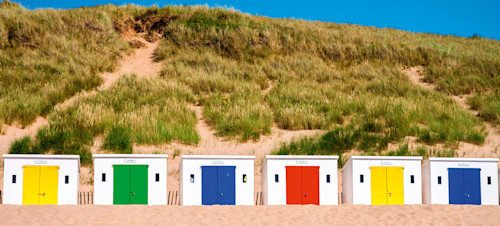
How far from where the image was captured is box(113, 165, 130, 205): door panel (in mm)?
16312

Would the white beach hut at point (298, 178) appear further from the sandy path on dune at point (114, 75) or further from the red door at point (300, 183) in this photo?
the sandy path on dune at point (114, 75)

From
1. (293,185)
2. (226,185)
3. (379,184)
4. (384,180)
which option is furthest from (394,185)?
(226,185)

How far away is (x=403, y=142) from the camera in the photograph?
24672mm

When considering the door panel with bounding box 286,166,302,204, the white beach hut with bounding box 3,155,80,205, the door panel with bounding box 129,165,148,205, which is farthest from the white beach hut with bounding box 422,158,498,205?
the white beach hut with bounding box 3,155,80,205

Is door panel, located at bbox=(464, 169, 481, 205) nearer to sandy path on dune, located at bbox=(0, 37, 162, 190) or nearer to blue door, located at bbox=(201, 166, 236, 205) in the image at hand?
blue door, located at bbox=(201, 166, 236, 205)

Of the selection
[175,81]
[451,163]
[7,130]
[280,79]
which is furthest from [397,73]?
[7,130]

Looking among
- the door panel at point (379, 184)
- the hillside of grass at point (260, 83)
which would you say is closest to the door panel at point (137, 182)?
the door panel at point (379, 184)

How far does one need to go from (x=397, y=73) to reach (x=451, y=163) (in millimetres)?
18776

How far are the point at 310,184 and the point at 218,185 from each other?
2.52m

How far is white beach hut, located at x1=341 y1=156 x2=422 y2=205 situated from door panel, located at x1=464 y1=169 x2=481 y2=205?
1.31 metres

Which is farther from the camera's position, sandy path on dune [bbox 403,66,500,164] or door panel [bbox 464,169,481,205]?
sandy path on dune [bbox 403,66,500,164]

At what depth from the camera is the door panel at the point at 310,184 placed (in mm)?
16734

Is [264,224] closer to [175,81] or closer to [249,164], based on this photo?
[249,164]

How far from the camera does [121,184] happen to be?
53.6ft
